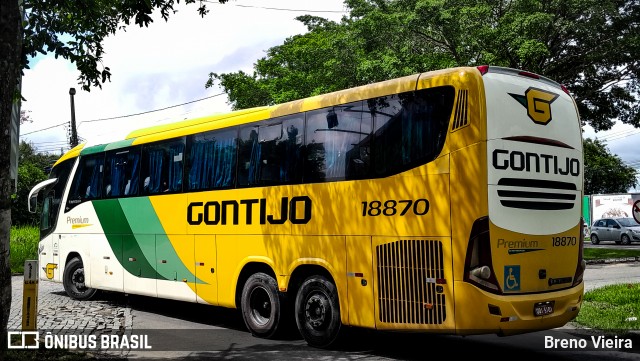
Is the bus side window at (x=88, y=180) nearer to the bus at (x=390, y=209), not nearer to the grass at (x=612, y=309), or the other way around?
the bus at (x=390, y=209)

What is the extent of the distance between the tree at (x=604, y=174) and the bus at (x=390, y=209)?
67804 mm

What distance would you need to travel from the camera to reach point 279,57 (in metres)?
35.0

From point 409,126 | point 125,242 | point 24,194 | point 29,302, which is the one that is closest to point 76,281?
point 125,242

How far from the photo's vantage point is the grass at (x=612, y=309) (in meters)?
10.3

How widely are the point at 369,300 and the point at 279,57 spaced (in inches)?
1114

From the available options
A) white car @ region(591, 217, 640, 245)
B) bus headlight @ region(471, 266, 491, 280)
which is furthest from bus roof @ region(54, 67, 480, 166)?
white car @ region(591, 217, 640, 245)

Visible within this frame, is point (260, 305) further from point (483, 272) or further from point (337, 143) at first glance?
point (483, 272)

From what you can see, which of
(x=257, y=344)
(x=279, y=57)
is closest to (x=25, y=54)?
(x=257, y=344)

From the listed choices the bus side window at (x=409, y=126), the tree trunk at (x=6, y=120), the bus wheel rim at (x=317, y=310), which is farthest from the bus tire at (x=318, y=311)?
the tree trunk at (x=6, y=120)

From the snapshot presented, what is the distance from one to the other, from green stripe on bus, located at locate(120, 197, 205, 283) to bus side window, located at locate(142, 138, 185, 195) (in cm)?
33

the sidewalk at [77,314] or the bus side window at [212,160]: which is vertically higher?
the bus side window at [212,160]

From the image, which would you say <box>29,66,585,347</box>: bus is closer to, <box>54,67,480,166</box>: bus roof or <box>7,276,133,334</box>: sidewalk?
<box>54,67,480,166</box>: bus roof

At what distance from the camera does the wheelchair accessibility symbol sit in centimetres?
724

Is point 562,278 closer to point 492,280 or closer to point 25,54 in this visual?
point 492,280
